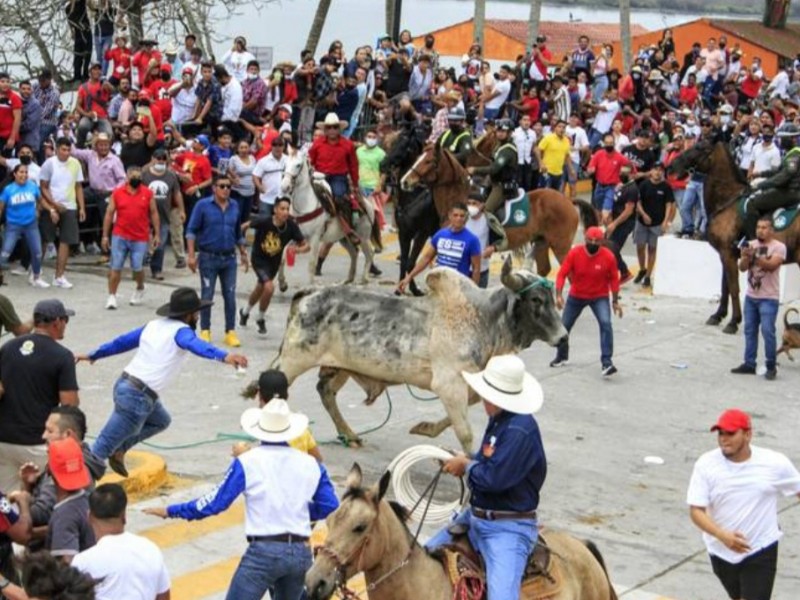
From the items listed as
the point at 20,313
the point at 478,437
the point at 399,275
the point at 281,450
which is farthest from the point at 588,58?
the point at 281,450

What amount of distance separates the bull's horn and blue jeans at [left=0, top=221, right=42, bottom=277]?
9686mm

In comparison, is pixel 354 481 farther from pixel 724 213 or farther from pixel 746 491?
pixel 724 213

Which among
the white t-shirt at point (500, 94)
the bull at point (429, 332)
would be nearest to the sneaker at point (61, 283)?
the bull at point (429, 332)

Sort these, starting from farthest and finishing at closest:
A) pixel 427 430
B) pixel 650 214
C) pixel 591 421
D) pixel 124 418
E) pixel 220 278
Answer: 1. pixel 650 214
2. pixel 220 278
3. pixel 591 421
4. pixel 427 430
5. pixel 124 418

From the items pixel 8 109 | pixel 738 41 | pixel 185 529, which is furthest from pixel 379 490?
pixel 738 41

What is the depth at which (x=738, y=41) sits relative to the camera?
162 ft

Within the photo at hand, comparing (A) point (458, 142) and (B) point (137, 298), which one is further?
(A) point (458, 142)

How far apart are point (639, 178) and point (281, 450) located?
673 inches

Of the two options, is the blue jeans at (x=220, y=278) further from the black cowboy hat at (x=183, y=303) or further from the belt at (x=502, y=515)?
the belt at (x=502, y=515)

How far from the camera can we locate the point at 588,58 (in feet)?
123

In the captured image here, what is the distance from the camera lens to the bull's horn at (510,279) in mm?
13688

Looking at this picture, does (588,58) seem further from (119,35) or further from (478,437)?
(478,437)

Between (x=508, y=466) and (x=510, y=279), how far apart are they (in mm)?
5080

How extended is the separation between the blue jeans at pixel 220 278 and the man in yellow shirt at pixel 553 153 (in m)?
11.3
